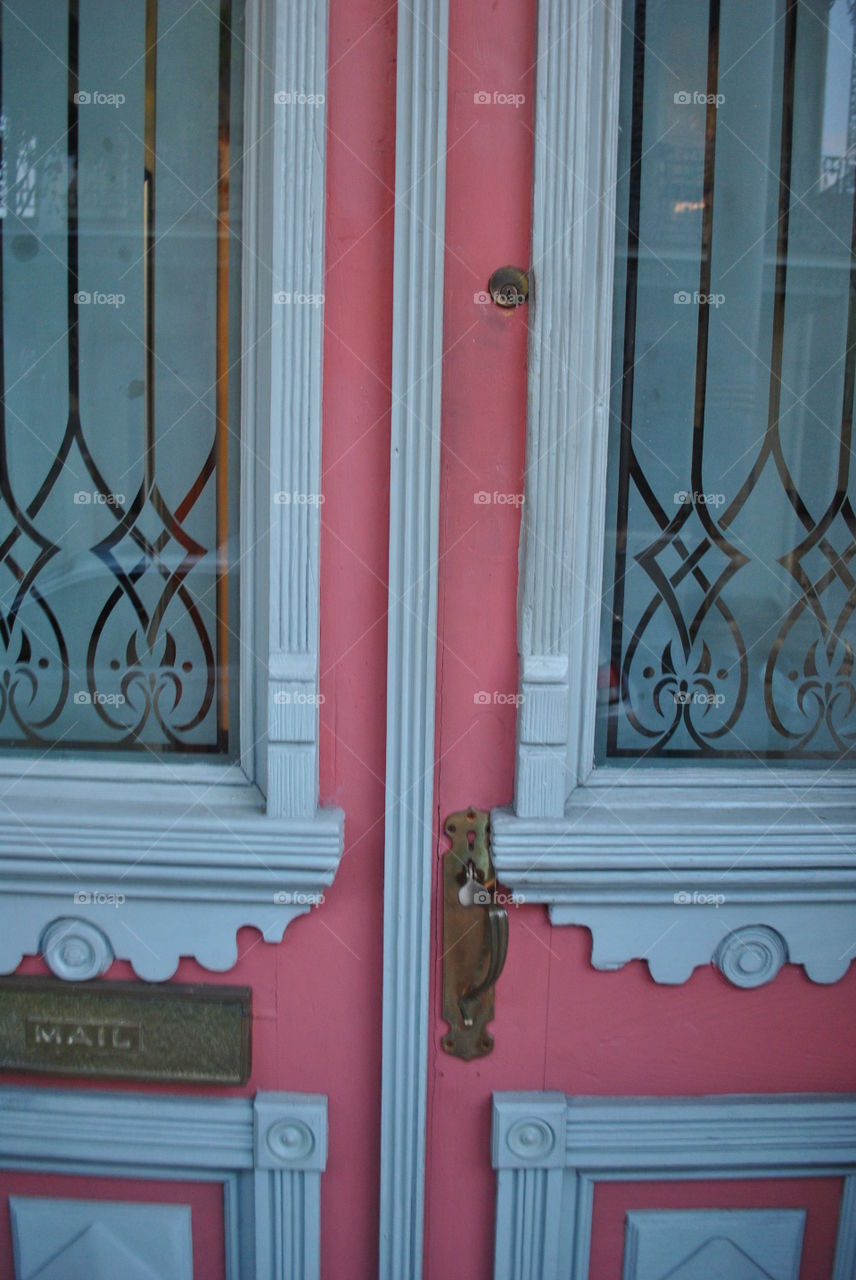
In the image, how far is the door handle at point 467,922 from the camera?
1.43m

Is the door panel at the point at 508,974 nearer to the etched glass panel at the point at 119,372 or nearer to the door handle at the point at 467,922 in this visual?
the door handle at the point at 467,922

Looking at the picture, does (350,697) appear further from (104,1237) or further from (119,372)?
(104,1237)

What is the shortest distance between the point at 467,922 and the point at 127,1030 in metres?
0.54

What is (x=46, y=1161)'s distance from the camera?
1501 mm

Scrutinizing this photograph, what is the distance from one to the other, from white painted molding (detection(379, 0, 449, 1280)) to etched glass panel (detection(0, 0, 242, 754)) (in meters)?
0.28

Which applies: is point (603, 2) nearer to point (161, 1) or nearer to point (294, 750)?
point (161, 1)

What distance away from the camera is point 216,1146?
1.47m

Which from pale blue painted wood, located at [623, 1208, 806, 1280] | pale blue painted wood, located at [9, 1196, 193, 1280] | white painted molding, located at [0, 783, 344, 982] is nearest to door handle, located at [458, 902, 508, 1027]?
white painted molding, located at [0, 783, 344, 982]

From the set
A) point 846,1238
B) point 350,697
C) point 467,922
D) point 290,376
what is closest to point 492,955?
point 467,922

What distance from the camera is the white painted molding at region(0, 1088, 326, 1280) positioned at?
146cm

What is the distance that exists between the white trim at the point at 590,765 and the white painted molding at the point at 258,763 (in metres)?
0.30

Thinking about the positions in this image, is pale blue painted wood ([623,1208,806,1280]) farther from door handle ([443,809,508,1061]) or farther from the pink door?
door handle ([443,809,508,1061])

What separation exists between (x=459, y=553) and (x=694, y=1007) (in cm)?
78

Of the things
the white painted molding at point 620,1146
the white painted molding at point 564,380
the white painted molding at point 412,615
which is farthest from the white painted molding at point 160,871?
the white painted molding at point 620,1146
